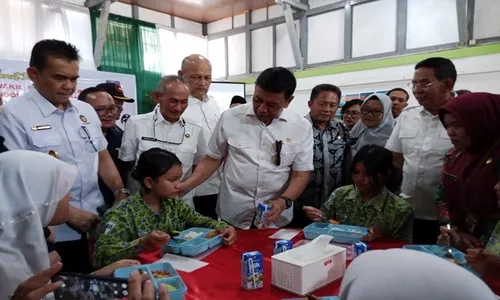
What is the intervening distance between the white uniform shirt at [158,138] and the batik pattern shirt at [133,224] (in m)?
0.63

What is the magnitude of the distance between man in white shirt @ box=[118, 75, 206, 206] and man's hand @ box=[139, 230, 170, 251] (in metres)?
0.99

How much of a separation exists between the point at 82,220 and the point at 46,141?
0.48m

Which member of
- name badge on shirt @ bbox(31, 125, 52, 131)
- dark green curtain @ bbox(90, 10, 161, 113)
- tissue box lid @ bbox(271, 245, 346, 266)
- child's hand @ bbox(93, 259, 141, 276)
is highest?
dark green curtain @ bbox(90, 10, 161, 113)

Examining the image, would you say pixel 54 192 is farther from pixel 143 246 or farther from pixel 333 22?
pixel 333 22

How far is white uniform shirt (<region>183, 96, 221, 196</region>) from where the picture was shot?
3.09m

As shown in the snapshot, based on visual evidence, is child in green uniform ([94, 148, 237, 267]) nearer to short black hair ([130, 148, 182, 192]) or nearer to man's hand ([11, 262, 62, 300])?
short black hair ([130, 148, 182, 192])

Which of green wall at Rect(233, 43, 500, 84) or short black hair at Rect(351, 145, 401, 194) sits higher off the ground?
green wall at Rect(233, 43, 500, 84)

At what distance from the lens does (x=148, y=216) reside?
6.28 feet

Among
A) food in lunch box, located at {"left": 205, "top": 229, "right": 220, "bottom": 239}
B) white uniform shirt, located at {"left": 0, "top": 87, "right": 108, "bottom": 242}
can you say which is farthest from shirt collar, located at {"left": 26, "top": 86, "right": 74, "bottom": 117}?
food in lunch box, located at {"left": 205, "top": 229, "right": 220, "bottom": 239}

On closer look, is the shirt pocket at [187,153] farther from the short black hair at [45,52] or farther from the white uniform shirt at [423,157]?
the white uniform shirt at [423,157]

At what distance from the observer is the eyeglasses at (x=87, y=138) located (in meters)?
2.12

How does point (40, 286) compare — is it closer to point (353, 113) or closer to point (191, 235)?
point (191, 235)

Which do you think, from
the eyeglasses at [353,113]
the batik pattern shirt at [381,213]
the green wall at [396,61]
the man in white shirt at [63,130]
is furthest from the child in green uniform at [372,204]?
the green wall at [396,61]

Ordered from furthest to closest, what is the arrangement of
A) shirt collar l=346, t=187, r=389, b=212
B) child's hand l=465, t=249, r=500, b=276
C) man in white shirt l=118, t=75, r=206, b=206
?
1. man in white shirt l=118, t=75, r=206, b=206
2. shirt collar l=346, t=187, r=389, b=212
3. child's hand l=465, t=249, r=500, b=276
